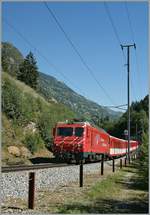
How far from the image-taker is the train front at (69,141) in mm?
27703

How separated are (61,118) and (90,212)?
4444 cm

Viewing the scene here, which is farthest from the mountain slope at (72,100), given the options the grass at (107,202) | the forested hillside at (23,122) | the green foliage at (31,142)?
the grass at (107,202)

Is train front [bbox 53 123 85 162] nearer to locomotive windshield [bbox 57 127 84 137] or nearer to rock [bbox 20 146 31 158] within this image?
locomotive windshield [bbox 57 127 84 137]

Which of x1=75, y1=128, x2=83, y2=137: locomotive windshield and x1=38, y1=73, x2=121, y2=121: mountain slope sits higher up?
x1=38, y1=73, x2=121, y2=121: mountain slope

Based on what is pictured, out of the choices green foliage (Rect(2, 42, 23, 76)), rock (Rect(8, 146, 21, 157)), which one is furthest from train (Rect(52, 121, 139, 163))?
green foliage (Rect(2, 42, 23, 76))

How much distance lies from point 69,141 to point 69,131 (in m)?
0.76

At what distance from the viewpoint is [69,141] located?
1110 inches

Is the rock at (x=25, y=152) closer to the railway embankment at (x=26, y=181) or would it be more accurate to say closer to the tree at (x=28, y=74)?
the railway embankment at (x=26, y=181)

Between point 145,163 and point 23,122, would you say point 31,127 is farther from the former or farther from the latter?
point 145,163

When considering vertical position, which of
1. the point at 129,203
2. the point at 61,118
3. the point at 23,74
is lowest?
the point at 129,203

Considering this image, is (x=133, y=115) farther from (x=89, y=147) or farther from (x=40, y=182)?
(x=40, y=182)

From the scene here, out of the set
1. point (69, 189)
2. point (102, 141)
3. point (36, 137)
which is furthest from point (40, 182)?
point (36, 137)

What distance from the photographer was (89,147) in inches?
1152

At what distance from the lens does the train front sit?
90.9 ft
